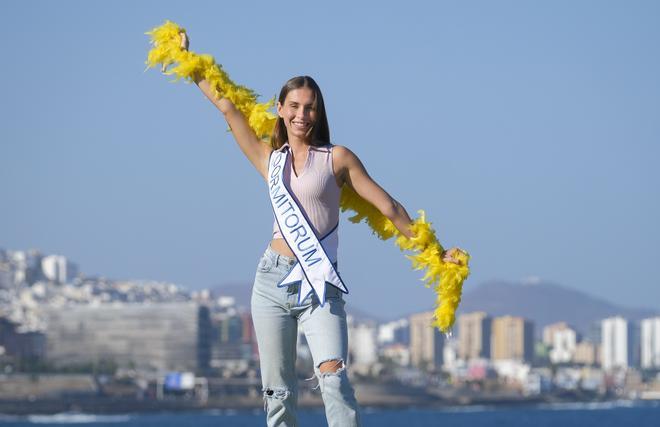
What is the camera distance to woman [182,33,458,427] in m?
5.54

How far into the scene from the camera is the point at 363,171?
5.63 meters

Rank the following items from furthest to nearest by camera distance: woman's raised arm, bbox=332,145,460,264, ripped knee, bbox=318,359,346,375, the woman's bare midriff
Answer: the woman's bare midriff
woman's raised arm, bbox=332,145,460,264
ripped knee, bbox=318,359,346,375

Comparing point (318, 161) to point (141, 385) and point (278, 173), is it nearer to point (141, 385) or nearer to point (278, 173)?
point (278, 173)

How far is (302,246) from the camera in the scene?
5.62 m

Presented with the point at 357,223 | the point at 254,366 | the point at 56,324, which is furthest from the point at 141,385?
the point at 357,223

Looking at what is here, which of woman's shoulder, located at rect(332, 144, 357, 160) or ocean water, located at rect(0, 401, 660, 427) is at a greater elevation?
woman's shoulder, located at rect(332, 144, 357, 160)

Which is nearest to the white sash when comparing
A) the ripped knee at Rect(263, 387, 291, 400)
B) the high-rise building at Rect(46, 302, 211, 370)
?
the ripped knee at Rect(263, 387, 291, 400)

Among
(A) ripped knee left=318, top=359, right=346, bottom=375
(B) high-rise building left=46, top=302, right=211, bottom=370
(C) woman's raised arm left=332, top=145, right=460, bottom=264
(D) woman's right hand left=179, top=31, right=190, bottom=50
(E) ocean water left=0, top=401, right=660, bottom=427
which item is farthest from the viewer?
(B) high-rise building left=46, top=302, right=211, bottom=370

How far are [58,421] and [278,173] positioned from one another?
434ft

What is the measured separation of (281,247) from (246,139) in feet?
1.39

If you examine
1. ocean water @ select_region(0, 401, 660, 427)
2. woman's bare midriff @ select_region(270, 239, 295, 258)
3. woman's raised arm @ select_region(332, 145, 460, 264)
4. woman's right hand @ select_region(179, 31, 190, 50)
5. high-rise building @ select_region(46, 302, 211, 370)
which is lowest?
ocean water @ select_region(0, 401, 660, 427)

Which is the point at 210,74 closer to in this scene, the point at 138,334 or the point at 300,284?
the point at 300,284

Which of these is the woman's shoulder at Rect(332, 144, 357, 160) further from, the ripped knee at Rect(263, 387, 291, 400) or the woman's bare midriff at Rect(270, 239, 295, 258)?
the ripped knee at Rect(263, 387, 291, 400)

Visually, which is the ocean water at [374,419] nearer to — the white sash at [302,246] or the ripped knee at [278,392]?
the ripped knee at [278,392]
